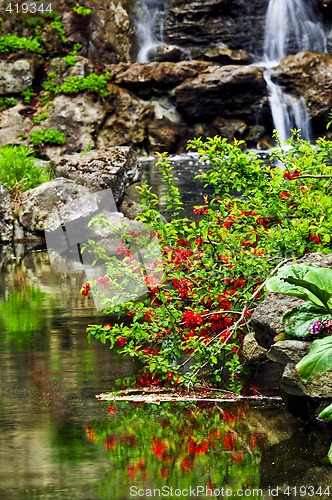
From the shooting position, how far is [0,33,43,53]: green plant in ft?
93.5

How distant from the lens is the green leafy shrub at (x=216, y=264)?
6594mm

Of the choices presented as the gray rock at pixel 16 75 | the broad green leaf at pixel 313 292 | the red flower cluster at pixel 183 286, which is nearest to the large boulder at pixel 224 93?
the gray rock at pixel 16 75

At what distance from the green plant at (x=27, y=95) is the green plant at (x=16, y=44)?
49.2 inches

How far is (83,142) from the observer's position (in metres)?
27.1

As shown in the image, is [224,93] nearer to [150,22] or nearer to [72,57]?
[72,57]

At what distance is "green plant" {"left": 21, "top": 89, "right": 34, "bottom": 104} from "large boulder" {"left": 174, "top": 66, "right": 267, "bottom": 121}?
13.9 ft

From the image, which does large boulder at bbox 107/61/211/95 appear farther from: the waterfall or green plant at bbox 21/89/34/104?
the waterfall

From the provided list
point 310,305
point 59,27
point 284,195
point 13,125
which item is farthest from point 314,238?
point 59,27

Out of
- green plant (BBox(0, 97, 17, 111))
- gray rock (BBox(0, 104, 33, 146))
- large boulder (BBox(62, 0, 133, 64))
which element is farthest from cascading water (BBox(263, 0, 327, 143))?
green plant (BBox(0, 97, 17, 111))

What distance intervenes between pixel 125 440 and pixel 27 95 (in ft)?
77.4

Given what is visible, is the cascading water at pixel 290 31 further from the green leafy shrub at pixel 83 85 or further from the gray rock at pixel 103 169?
the gray rock at pixel 103 169

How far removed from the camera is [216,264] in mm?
7000

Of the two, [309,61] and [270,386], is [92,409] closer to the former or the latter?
[270,386]

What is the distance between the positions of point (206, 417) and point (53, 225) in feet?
31.5
